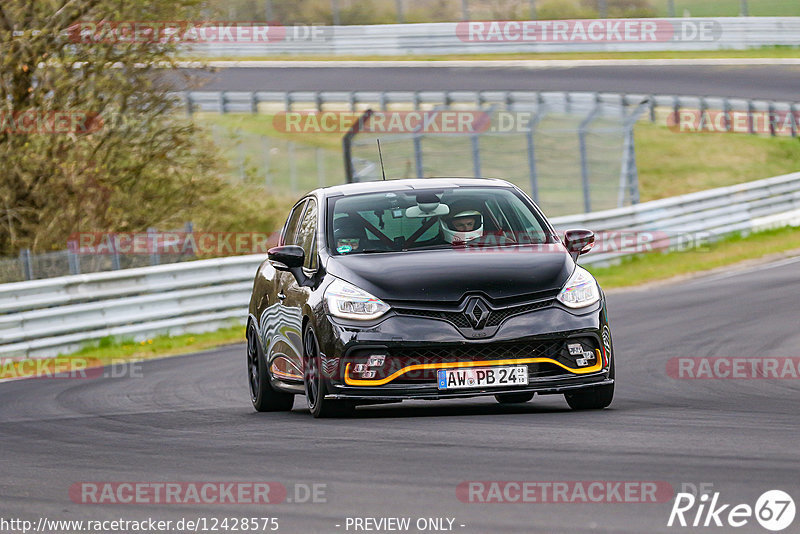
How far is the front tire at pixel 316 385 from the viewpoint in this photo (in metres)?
9.39

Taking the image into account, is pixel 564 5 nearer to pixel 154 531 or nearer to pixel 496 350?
pixel 496 350

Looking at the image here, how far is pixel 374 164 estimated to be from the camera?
25.1 m

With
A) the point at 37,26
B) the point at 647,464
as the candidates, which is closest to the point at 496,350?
the point at 647,464

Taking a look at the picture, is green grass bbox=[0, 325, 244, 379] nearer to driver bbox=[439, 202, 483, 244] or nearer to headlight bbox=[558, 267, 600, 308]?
driver bbox=[439, 202, 483, 244]

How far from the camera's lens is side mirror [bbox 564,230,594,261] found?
991cm

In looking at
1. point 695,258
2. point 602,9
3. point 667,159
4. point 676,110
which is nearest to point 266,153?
point 676,110

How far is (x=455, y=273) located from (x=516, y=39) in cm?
3888

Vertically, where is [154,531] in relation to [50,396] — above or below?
above

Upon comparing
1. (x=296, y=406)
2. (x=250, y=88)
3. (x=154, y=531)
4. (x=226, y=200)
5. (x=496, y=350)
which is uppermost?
(x=154, y=531)

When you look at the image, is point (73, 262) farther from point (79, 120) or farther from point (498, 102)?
point (498, 102)

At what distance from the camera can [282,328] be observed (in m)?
10.6

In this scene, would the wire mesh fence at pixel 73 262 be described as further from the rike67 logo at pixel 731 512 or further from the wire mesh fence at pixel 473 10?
the wire mesh fence at pixel 473 10

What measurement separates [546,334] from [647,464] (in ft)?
7.63

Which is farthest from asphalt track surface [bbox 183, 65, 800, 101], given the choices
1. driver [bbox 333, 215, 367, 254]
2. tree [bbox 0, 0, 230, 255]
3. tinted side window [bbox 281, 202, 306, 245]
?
driver [bbox 333, 215, 367, 254]
